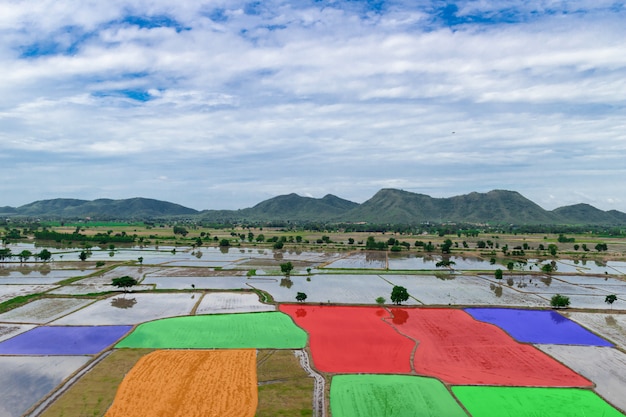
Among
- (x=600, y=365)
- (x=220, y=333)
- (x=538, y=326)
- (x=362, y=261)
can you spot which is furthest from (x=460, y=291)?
(x=220, y=333)

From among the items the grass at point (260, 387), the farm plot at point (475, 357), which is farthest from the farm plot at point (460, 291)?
the grass at point (260, 387)

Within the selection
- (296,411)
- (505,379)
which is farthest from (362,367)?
(505,379)

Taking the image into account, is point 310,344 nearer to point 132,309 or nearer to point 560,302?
point 132,309

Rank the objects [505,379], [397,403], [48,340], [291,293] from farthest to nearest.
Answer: [291,293]
[48,340]
[505,379]
[397,403]

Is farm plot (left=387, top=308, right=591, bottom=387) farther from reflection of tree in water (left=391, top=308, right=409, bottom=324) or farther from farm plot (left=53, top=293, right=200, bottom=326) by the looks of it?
Result: farm plot (left=53, top=293, right=200, bottom=326)

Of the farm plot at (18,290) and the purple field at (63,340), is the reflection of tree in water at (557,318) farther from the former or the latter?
the farm plot at (18,290)

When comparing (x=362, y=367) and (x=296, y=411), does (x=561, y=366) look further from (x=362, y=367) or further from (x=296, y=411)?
(x=296, y=411)
